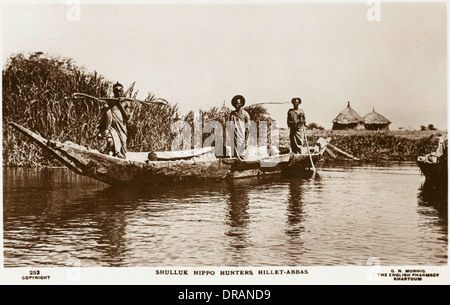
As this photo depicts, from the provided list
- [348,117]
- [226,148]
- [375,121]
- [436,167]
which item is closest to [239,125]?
[226,148]

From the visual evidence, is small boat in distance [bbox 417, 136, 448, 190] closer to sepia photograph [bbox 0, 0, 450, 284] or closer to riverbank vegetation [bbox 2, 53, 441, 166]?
sepia photograph [bbox 0, 0, 450, 284]

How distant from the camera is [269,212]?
7766 mm

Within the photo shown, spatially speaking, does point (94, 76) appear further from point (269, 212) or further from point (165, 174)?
point (269, 212)

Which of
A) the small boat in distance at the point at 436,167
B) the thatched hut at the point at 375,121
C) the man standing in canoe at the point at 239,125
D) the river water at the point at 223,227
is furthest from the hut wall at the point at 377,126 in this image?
the man standing in canoe at the point at 239,125

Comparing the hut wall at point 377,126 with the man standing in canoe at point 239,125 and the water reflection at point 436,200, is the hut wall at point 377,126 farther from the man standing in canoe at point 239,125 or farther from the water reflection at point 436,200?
the man standing in canoe at point 239,125

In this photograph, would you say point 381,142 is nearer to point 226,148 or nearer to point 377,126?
point 377,126

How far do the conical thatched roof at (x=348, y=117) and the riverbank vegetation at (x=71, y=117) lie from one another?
407 mm

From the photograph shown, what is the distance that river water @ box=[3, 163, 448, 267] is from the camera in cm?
671

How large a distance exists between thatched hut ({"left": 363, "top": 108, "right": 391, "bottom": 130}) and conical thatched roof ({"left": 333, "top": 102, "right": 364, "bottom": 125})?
0.13 m

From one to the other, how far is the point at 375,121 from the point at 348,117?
2.55ft

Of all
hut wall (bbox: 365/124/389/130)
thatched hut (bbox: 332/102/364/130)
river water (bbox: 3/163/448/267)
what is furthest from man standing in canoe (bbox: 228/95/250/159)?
hut wall (bbox: 365/124/389/130)

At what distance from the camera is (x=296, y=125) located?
941 cm

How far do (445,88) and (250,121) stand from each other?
2.95 m
